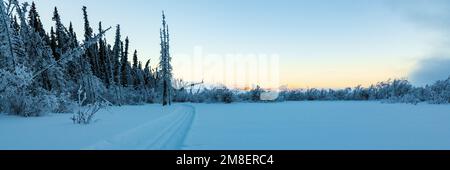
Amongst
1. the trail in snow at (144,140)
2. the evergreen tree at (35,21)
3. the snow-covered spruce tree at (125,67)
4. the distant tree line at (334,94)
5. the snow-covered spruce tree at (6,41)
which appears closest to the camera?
the trail in snow at (144,140)

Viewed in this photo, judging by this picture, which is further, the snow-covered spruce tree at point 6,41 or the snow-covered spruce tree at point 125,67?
the snow-covered spruce tree at point 125,67

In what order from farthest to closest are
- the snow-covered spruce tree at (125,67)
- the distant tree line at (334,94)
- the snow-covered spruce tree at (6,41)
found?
the snow-covered spruce tree at (125,67), the distant tree line at (334,94), the snow-covered spruce tree at (6,41)

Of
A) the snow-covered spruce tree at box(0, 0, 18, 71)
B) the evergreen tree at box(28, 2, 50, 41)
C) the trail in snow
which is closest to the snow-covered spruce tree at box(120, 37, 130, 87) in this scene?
the evergreen tree at box(28, 2, 50, 41)

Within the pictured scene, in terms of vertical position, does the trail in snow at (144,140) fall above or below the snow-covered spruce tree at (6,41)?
below

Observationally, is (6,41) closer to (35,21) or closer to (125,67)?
(35,21)

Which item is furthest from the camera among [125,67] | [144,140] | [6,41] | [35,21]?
[125,67]

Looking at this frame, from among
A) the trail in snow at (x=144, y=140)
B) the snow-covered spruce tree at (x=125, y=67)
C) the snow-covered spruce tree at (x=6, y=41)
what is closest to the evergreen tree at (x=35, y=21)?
the snow-covered spruce tree at (x=125, y=67)

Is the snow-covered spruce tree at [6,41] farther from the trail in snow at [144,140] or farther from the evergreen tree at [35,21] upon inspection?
the evergreen tree at [35,21]

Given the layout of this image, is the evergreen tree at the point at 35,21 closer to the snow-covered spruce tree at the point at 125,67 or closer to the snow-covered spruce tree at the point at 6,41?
the snow-covered spruce tree at the point at 125,67

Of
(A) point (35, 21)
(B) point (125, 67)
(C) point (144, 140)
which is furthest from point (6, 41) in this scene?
(B) point (125, 67)

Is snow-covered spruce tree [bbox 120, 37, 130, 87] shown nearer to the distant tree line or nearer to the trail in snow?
the distant tree line

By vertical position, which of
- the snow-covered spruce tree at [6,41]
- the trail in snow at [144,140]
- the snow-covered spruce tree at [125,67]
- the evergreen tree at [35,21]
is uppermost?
the evergreen tree at [35,21]
